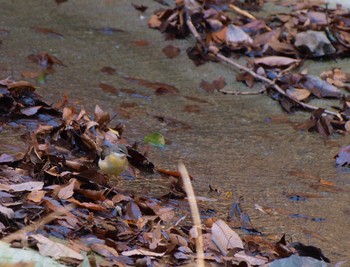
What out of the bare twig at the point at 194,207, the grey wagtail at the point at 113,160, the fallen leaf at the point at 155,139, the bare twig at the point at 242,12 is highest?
the bare twig at the point at 194,207

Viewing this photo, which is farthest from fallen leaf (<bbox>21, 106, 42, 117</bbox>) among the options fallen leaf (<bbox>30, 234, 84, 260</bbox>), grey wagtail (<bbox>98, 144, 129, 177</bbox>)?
fallen leaf (<bbox>30, 234, 84, 260</bbox>)

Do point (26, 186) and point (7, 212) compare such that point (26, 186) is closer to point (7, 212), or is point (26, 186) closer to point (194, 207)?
point (7, 212)

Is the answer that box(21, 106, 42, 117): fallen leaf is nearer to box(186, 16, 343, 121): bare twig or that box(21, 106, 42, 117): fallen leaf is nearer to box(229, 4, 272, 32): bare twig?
box(186, 16, 343, 121): bare twig

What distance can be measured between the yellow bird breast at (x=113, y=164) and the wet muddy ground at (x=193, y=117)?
0.12 metres

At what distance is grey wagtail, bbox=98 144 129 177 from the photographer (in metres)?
3.90

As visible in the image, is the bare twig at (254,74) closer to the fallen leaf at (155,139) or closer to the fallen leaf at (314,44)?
the fallen leaf at (314,44)

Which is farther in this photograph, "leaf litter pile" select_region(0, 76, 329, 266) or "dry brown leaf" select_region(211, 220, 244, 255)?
"dry brown leaf" select_region(211, 220, 244, 255)

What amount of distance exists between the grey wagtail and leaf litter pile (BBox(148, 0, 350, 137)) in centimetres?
198

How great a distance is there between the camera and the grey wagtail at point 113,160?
3898 millimetres

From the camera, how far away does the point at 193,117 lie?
544 centimetres

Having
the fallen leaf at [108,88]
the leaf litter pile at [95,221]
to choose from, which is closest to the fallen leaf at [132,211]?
the leaf litter pile at [95,221]

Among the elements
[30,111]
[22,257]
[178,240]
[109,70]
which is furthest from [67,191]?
[109,70]

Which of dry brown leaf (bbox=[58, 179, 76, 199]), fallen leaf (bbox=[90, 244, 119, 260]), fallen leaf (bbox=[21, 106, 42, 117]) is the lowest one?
fallen leaf (bbox=[21, 106, 42, 117])

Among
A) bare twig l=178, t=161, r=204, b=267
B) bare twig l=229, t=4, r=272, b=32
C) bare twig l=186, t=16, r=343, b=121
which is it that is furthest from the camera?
bare twig l=229, t=4, r=272, b=32
